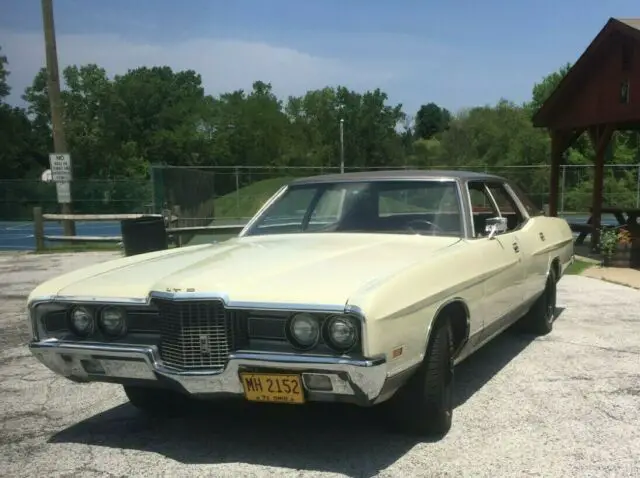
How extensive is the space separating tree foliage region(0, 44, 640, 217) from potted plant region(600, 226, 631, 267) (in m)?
38.3

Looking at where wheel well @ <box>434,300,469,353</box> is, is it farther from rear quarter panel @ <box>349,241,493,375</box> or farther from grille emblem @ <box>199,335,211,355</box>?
grille emblem @ <box>199,335,211,355</box>

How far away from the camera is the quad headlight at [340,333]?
3.11 meters

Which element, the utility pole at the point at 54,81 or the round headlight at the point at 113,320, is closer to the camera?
the round headlight at the point at 113,320

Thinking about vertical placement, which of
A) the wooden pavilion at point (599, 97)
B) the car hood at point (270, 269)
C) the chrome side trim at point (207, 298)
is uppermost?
the wooden pavilion at point (599, 97)

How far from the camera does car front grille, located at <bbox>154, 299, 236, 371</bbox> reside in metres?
3.29

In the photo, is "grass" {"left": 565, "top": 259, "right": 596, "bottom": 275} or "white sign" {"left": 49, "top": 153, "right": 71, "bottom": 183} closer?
"grass" {"left": 565, "top": 259, "right": 596, "bottom": 275}

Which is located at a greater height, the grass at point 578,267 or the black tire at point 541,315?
the black tire at point 541,315

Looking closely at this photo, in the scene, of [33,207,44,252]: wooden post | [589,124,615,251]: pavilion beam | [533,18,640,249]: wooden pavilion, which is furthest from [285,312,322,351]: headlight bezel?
[33,207,44,252]: wooden post

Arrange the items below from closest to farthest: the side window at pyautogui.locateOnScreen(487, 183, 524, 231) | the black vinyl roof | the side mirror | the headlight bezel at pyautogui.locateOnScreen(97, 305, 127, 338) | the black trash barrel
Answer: the headlight bezel at pyautogui.locateOnScreen(97, 305, 127, 338), the side mirror, the black vinyl roof, the side window at pyautogui.locateOnScreen(487, 183, 524, 231), the black trash barrel

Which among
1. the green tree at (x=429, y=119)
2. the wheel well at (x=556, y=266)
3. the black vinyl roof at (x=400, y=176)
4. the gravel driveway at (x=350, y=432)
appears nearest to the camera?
the gravel driveway at (x=350, y=432)

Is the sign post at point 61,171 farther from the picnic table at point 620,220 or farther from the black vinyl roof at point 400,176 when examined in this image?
the black vinyl roof at point 400,176

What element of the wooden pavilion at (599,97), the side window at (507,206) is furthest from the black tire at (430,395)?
the wooden pavilion at (599,97)

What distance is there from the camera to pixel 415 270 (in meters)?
3.57

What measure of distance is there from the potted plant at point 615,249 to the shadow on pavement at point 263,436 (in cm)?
781
